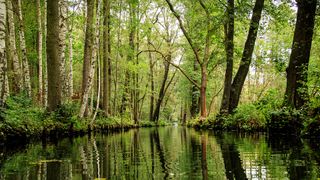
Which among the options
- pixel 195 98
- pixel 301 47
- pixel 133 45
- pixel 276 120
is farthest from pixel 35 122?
pixel 195 98

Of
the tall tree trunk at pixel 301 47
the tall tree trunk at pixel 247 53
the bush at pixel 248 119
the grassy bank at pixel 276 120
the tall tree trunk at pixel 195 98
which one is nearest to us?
the grassy bank at pixel 276 120

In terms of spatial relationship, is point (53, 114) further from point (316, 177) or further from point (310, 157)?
point (316, 177)

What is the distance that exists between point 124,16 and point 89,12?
1415 centimetres

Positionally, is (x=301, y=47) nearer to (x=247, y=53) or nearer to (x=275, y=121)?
(x=275, y=121)

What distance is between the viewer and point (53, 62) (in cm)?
1322

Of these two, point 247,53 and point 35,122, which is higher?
point 247,53

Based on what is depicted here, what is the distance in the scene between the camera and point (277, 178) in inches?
146

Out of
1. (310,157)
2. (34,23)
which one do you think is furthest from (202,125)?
(310,157)

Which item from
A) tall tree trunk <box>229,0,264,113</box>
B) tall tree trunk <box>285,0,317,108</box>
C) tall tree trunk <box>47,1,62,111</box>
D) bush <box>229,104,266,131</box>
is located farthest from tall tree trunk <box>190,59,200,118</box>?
tall tree trunk <box>285,0,317,108</box>

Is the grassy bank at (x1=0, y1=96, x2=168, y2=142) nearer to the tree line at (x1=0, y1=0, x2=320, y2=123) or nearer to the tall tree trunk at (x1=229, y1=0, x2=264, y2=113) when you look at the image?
the tree line at (x1=0, y1=0, x2=320, y2=123)

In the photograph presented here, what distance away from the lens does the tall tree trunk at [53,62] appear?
520 inches

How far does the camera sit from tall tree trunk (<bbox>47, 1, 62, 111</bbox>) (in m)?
13.2

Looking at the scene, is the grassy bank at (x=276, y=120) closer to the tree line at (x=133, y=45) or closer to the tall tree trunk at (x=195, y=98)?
the tree line at (x=133, y=45)

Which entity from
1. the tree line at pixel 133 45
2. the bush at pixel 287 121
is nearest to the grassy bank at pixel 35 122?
the tree line at pixel 133 45
